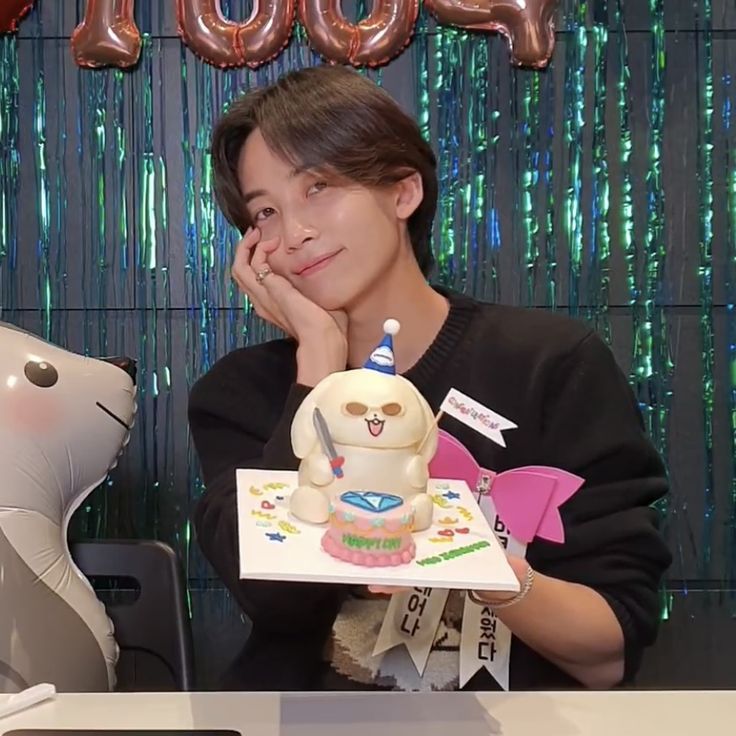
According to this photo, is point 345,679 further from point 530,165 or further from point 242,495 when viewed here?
point 530,165

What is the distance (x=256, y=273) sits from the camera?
49.3 inches

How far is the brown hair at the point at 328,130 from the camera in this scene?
3.79 feet

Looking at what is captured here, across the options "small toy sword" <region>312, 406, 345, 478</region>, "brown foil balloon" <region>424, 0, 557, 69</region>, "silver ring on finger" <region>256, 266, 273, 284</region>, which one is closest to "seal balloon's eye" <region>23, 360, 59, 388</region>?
"silver ring on finger" <region>256, 266, 273, 284</region>

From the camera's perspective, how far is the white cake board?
66 centimetres

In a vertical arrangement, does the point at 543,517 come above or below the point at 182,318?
below

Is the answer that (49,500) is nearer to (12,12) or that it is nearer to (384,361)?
(384,361)

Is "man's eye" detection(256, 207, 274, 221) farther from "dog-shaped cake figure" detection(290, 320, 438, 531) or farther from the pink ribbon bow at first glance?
"dog-shaped cake figure" detection(290, 320, 438, 531)

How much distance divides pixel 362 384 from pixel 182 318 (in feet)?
4.08

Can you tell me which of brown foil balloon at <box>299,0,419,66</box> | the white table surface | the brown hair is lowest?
the white table surface

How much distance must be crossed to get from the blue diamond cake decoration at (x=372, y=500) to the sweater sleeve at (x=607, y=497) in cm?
44

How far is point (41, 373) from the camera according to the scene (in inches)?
51.7

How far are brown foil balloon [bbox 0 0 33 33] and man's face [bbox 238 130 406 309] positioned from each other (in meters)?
0.94

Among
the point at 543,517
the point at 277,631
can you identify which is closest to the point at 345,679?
the point at 277,631

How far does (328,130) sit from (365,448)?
540 millimetres
